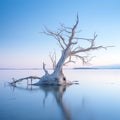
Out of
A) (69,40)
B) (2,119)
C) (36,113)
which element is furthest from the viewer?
(69,40)

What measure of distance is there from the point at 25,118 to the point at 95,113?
3.99 m

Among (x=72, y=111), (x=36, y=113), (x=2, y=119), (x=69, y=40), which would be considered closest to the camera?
(x=2, y=119)

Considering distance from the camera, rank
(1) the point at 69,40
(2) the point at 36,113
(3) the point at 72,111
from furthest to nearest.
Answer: (1) the point at 69,40 < (3) the point at 72,111 < (2) the point at 36,113

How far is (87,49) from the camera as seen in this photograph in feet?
89.7

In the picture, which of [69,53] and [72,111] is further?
[69,53]

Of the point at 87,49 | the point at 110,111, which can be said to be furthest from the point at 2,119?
the point at 87,49

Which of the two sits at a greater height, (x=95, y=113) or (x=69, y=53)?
(x=69, y=53)

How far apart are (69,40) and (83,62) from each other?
351 cm

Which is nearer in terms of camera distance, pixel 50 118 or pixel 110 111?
pixel 50 118

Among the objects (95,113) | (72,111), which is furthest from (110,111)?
(72,111)

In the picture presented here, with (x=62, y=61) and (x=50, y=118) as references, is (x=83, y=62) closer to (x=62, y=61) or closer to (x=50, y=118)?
(x=62, y=61)

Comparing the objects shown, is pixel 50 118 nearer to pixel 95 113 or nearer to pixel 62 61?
pixel 95 113

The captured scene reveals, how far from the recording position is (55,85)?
27.4m

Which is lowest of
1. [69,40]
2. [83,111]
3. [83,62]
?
[83,111]
